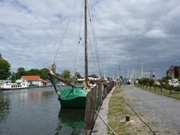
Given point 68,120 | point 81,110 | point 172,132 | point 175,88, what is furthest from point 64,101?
point 172,132

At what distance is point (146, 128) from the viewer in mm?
14531

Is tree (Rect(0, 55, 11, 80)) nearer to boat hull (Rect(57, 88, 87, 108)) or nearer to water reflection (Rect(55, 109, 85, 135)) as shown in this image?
boat hull (Rect(57, 88, 87, 108))

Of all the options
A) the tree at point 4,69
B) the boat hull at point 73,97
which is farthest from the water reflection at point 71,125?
the tree at point 4,69

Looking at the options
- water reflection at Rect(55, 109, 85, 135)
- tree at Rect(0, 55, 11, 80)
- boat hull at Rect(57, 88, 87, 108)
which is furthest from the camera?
tree at Rect(0, 55, 11, 80)

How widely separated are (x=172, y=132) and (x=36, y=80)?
586 feet

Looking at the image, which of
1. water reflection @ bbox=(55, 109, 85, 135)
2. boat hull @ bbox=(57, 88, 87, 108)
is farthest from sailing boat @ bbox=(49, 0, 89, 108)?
water reflection @ bbox=(55, 109, 85, 135)

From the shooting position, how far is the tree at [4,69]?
143238mm

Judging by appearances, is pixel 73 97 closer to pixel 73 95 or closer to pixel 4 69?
pixel 73 95

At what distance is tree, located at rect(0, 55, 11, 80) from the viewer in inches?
5639

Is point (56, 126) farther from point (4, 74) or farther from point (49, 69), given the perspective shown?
point (4, 74)

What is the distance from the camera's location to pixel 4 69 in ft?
483

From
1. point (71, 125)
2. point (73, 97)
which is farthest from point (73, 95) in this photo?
point (71, 125)

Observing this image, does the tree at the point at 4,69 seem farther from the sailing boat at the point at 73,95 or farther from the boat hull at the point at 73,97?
the boat hull at the point at 73,97

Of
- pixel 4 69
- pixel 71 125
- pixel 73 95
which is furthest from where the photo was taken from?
pixel 4 69
